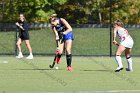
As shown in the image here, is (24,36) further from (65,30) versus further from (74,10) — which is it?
(74,10)

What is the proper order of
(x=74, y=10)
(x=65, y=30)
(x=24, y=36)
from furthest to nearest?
(x=74, y=10)
(x=24, y=36)
(x=65, y=30)

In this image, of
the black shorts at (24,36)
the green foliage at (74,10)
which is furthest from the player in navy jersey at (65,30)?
the green foliage at (74,10)

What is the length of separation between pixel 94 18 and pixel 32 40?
15.3 m

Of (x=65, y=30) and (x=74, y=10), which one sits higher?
(x=65, y=30)

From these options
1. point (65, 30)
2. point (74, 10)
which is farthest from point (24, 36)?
point (74, 10)

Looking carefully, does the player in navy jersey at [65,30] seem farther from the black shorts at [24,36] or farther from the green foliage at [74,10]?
the green foliage at [74,10]

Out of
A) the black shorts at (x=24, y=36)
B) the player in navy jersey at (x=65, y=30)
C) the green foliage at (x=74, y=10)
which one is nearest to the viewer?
the player in navy jersey at (x=65, y=30)

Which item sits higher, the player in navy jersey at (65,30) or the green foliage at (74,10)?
the player in navy jersey at (65,30)

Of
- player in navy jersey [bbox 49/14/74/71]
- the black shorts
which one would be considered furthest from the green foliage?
player in navy jersey [bbox 49/14/74/71]

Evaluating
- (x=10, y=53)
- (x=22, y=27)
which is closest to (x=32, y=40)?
(x=10, y=53)

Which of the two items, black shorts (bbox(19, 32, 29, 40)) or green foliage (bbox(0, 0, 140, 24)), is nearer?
black shorts (bbox(19, 32, 29, 40))

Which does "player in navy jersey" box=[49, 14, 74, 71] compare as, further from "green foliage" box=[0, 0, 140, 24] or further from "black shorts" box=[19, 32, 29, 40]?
"green foliage" box=[0, 0, 140, 24]

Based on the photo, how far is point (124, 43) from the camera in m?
16.5

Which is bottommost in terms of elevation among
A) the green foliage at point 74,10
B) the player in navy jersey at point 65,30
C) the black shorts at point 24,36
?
the green foliage at point 74,10
